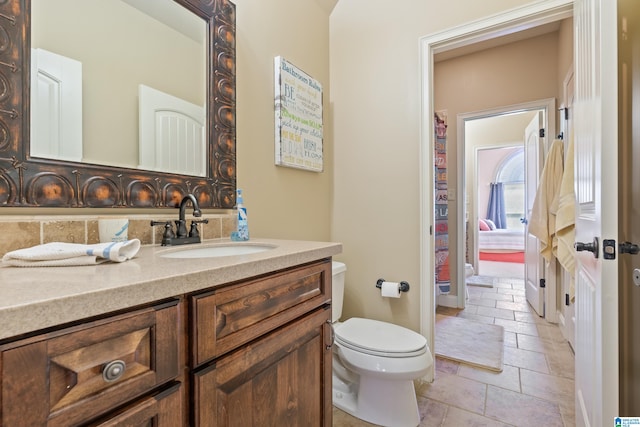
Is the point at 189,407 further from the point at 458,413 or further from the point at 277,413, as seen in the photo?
the point at 458,413

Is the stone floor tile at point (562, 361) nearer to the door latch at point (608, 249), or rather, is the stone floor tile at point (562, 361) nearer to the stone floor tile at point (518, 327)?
the stone floor tile at point (518, 327)

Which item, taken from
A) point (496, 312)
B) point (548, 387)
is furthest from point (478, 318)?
point (548, 387)

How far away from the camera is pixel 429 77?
1.87m

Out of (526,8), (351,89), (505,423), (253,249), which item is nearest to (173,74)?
(253,249)

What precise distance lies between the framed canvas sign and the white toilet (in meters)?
1.00

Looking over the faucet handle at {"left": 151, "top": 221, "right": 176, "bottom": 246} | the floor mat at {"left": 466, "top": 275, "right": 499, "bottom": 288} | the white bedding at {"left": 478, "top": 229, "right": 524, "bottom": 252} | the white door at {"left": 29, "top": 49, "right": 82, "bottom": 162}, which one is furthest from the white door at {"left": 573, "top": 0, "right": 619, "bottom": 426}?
the white bedding at {"left": 478, "top": 229, "right": 524, "bottom": 252}

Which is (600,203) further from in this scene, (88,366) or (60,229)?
(60,229)

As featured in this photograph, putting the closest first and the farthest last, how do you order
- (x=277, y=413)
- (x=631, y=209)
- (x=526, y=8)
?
(x=277, y=413) → (x=631, y=209) → (x=526, y=8)

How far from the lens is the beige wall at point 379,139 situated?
191 centimetres

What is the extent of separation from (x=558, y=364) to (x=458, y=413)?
3.29 feet

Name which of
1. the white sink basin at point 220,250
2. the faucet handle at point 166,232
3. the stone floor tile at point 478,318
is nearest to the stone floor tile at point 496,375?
the stone floor tile at point 478,318

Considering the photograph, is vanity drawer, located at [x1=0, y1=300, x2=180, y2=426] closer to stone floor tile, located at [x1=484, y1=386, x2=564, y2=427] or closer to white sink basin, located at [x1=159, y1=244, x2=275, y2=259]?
white sink basin, located at [x1=159, y1=244, x2=275, y2=259]

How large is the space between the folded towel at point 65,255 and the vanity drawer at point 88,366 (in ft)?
0.84

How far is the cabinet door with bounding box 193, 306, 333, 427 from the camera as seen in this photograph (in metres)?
0.65
